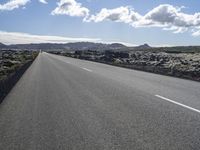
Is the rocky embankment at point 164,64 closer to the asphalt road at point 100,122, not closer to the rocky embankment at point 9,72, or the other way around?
the rocky embankment at point 9,72

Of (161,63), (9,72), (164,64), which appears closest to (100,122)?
(9,72)

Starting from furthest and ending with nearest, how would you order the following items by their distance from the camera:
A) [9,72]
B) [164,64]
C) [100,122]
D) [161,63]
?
[161,63] → [164,64] → [9,72] → [100,122]

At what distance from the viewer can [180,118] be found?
8.23m

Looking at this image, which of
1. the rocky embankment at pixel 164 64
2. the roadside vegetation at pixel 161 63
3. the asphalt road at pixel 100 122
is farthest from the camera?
the roadside vegetation at pixel 161 63

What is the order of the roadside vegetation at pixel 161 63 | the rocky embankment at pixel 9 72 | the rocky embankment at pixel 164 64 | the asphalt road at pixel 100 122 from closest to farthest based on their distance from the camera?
1. the asphalt road at pixel 100 122
2. the rocky embankment at pixel 9 72
3. the rocky embankment at pixel 164 64
4. the roadside vegetation at pixel 161 63

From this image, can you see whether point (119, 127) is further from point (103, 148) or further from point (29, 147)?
point (29, 147)

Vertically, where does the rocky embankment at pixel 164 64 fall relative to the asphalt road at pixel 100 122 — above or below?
below

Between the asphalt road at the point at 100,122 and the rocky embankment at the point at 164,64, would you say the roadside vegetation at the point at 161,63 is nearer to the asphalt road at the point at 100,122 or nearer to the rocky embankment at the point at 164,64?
the rocky embankment at the point at 164,64

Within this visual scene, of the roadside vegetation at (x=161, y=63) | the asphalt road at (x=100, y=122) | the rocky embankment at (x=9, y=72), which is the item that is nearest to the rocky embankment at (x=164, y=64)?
the roadside vegetation at (x=161, y=63)

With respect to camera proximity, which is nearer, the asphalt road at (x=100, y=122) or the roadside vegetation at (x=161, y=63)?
the asphalt road at (x=100, y=122)

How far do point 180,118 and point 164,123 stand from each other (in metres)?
0.72

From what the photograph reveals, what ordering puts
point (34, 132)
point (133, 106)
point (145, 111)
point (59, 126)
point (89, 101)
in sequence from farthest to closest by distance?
1. point (89, 101)
2. point (133, 106)
3. point (145, 111)
4. point (59, 126)
5. point (34, 132)

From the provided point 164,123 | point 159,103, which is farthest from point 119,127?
point 159,103

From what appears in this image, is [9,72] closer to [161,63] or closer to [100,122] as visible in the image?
[161,63]
